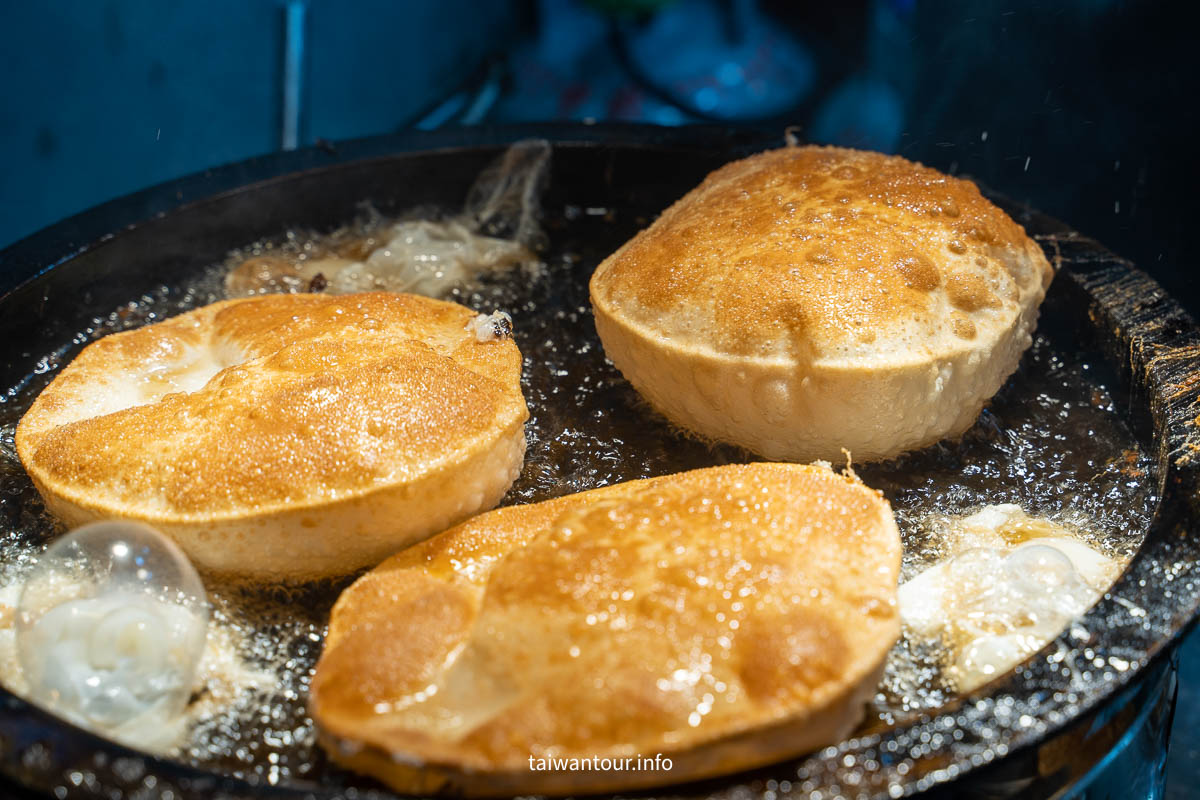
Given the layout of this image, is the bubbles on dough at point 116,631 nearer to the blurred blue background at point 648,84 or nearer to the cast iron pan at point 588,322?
the cast iron pan at point 588,322

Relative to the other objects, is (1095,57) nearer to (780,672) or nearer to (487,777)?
(780,672)

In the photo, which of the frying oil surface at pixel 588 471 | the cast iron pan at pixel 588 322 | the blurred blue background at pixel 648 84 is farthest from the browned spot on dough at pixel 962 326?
the blurred blue background at pixel 648 84

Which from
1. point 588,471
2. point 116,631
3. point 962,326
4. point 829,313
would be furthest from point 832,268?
point 116,631

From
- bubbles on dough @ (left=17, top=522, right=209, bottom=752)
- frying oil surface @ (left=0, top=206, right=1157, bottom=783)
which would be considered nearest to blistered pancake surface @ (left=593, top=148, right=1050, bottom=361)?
frying oil surface @ (left=0, top=206, right=1157, bottom=783)

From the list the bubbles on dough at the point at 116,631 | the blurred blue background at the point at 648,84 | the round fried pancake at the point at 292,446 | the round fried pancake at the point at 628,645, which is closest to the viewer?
the round fried pancake at the point at 628,645

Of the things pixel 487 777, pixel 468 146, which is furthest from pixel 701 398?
pixel 468 146
